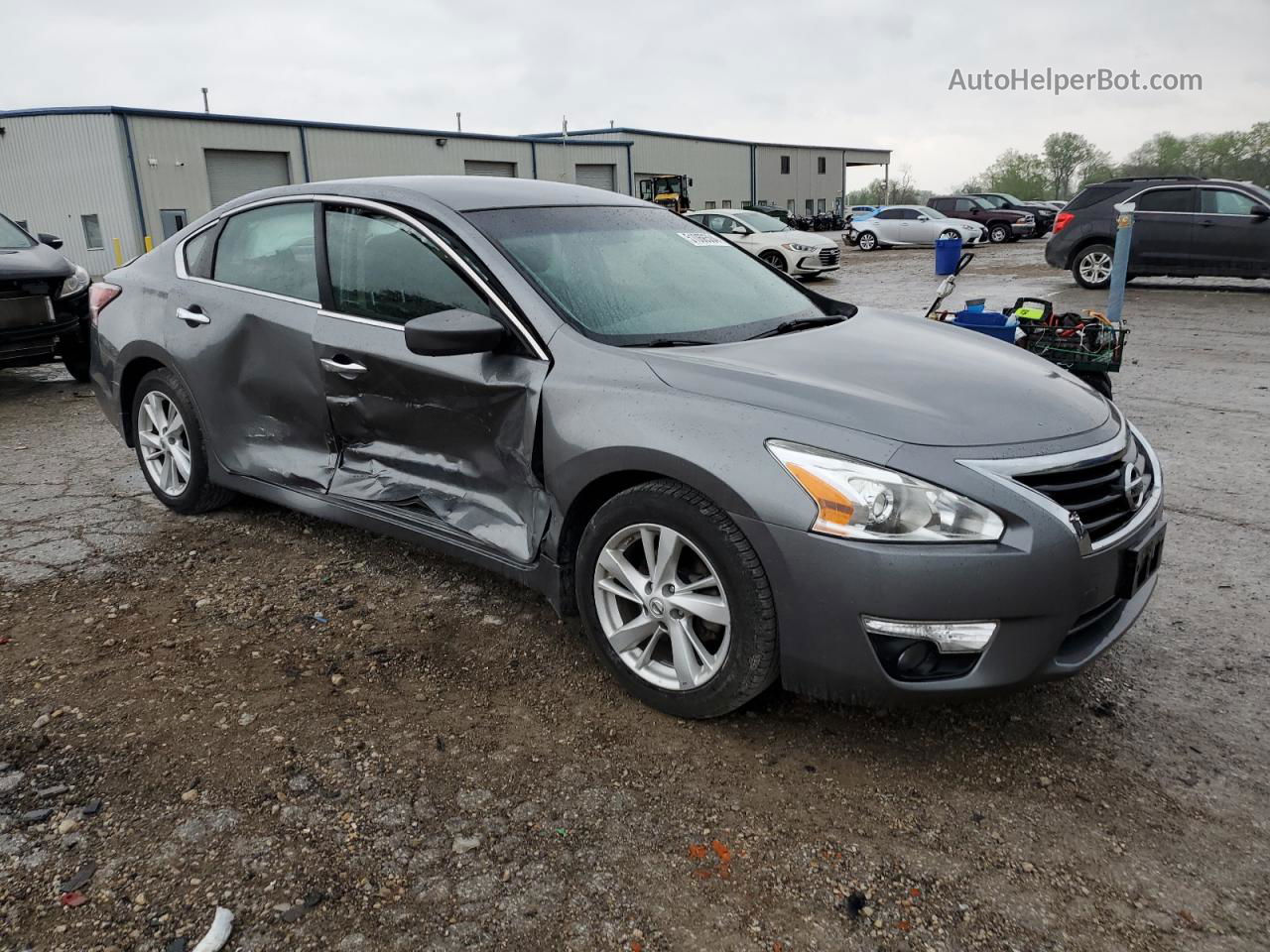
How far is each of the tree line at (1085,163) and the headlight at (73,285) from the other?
85.8m

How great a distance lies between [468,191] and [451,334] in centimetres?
94

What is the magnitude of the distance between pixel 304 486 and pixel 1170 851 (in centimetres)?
319

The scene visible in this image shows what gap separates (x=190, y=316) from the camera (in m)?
4.29

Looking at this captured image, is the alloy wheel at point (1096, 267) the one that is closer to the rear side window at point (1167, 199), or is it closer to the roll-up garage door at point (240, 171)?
the rear side window at point (1167, 199)

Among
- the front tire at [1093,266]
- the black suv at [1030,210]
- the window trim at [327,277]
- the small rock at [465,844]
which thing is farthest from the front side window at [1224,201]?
the black suv at [1030,210]

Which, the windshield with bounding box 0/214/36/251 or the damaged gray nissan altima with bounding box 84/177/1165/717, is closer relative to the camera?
the damaged gray nissan altima with bounding box 84/177/1165/717

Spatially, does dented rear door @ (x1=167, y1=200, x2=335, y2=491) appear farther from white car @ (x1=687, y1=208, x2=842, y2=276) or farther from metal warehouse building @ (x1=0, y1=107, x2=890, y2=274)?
metal warehouse building @ (x1=0, y1=107, x2=890, y2=274)

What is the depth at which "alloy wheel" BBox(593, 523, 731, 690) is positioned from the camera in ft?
8.84

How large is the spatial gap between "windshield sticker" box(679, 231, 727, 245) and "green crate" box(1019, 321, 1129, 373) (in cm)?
260

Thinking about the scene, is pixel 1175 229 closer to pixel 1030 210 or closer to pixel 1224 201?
pixel 1224 201

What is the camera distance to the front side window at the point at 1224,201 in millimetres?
13852

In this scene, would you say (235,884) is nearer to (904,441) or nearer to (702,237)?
(904,441)

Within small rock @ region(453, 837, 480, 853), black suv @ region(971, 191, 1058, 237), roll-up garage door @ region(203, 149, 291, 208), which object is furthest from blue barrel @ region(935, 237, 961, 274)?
roll-up garage door @ region(203, 149, 291, 208)

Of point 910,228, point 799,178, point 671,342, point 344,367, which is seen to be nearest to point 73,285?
point 344,367
